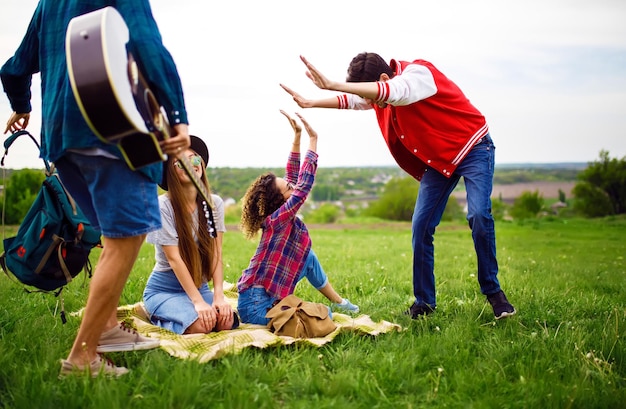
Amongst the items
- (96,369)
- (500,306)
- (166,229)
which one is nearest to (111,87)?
(96,369)

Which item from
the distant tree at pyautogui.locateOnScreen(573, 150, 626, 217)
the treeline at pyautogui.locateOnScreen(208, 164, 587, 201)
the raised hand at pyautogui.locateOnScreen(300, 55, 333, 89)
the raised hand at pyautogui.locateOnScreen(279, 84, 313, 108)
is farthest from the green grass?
the distant tree at pyautogui.locateOnScreen(573, 150, 626, 217)

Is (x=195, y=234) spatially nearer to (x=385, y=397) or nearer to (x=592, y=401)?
(x=385, y=397)

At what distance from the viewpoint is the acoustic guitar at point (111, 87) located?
7.78 ft

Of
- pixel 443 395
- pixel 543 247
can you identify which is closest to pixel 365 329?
pixel 443 395

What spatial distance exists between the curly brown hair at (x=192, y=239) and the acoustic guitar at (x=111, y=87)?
4.56ft

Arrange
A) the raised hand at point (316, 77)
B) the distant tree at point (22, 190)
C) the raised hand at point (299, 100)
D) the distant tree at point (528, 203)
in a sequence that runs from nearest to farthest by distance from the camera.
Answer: the raised hand at point (316, 77), the raised hand at point (299, 100), the distant tree at point (22, 190), the distant tree at point (528, 203)

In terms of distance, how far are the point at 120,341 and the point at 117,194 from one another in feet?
3.70

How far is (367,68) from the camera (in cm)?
434

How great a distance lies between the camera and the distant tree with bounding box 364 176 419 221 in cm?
3188

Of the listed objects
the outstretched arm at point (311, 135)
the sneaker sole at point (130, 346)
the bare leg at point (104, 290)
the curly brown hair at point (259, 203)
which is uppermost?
the outstretched arm at point (311, 135)

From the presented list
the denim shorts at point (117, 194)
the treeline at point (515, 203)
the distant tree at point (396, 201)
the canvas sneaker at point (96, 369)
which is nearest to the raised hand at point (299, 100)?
the denim shorts at point (117, 194)

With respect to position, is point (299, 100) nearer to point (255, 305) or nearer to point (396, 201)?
point (255, 305)

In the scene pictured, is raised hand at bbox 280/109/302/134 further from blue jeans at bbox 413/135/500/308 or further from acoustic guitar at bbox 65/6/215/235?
acoustic guitar at bbox 65/6/215/235

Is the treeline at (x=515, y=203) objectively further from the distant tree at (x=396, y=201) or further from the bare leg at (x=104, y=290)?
the bare leg at (x=104, y=290)
